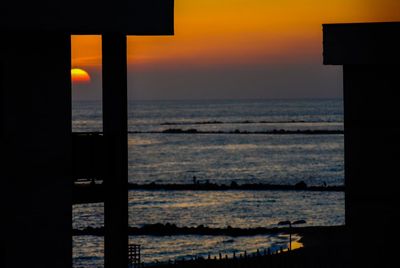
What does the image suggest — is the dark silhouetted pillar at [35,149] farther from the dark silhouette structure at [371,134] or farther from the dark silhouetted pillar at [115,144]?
the dark silhouette structure at [371,134]

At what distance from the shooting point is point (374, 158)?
17.6 meters

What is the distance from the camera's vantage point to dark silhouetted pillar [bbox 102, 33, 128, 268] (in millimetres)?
13625

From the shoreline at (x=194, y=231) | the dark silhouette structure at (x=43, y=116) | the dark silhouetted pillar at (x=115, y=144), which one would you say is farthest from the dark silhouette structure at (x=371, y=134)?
the shoreline at (x=194, y=231)

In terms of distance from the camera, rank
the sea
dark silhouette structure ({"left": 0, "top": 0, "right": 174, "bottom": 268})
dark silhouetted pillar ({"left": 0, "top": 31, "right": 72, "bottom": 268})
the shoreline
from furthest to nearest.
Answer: the shoreline → the sea → dark silhouetted pillar ({"left": 0, "top": 31, "right": 72, "bottom": 268}) → dark silhouette structure ({"left": 0, "top": 0, "right": 174, "bottom": 268})

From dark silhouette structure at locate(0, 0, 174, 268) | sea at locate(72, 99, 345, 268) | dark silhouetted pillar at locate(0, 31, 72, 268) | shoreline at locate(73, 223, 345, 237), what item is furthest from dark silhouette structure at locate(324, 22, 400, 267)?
shoreline at locate(73, 223, 345, 237)

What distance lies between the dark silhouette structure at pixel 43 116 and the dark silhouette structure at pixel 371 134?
18.9ft

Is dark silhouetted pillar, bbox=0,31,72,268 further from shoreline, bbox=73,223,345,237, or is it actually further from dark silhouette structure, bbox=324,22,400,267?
shoreline, bbox=73,223,345,237

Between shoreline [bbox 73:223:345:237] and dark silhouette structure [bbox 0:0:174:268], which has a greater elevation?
dark silhouette structure [bbox 0:0:174:268]

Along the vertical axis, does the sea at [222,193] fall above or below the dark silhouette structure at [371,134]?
below

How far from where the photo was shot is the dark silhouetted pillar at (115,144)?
13.6 metres

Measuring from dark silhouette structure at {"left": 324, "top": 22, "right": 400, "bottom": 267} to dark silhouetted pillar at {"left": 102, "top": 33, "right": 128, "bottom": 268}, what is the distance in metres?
5.56

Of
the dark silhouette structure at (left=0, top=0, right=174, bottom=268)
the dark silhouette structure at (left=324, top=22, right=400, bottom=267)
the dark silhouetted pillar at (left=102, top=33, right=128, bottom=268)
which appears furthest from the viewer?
the dark silhouette structure at (left=324, top=22, right=400, bottom=267)

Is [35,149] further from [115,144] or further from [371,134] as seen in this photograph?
[371,134]

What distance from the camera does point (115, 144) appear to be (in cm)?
1391
